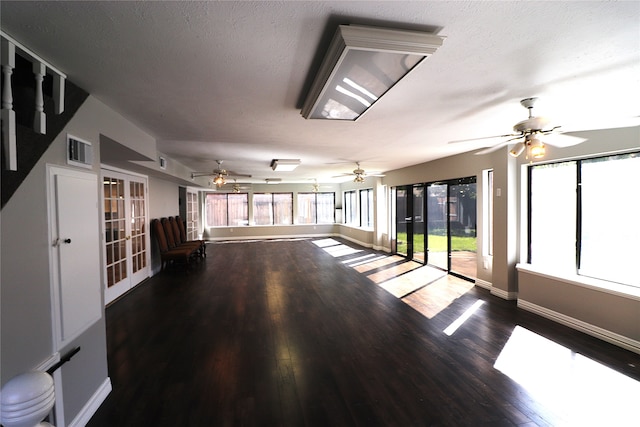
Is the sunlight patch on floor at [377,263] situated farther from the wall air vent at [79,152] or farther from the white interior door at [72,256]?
the wall air vent at [79,152]

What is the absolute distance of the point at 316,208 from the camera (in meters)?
12.6

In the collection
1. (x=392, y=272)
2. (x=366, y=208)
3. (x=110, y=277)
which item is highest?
(x=366, y=208)

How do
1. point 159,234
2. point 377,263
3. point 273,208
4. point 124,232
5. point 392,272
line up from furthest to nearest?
point 273,208
point 377,263
point 392,272
point 159,234
point 124,232

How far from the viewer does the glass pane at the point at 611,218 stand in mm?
3168

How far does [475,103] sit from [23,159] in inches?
137

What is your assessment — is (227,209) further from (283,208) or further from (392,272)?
(392,272)

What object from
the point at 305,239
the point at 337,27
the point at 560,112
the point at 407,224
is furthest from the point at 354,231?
the point at 337,27

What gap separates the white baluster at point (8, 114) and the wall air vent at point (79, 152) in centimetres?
52

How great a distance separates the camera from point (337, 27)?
1464 mm

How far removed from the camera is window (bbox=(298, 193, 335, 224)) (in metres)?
12.4

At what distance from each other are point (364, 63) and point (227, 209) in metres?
10.9

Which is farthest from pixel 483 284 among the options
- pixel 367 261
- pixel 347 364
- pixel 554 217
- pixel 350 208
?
pixel 350 208

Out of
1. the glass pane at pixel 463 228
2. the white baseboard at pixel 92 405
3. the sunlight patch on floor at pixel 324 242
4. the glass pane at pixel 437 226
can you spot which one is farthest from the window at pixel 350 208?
the white baseboard at pixel 92 405

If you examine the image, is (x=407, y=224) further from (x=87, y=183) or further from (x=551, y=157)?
(x=87, y=183)
